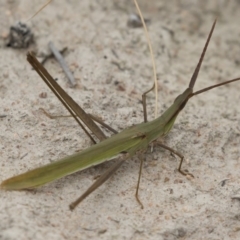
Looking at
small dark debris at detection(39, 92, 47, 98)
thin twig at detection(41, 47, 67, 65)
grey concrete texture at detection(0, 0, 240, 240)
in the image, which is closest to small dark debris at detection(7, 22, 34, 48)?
grey concrete texture at detection(0, 0, 240, 240)

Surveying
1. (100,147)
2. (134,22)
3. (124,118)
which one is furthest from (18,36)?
(100,147)

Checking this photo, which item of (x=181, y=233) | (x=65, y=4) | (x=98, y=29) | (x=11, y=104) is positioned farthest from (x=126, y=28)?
(x=181, y=233)

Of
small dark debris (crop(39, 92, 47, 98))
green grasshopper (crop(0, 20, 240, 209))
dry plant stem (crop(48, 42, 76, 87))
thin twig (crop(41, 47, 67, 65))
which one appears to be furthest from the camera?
thin twig (crop(41, 47, 67, 65))

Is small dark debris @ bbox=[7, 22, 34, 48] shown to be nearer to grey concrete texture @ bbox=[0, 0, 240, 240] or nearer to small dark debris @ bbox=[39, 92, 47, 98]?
grey concrete texture @ bbox=[0, 0, 240, 240]

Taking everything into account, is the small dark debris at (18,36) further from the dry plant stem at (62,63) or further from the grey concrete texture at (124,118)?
the dry plant stem at (62,63)

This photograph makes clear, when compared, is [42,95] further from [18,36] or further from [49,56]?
[18,36]

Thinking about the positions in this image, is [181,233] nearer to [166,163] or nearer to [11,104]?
[166,163]
